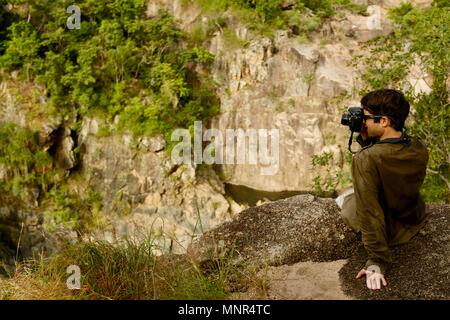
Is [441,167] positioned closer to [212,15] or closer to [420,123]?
[420,123]

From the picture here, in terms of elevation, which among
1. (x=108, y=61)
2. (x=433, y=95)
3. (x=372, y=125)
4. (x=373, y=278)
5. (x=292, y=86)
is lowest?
(x=373, y=278)

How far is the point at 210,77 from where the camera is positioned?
58.8ft

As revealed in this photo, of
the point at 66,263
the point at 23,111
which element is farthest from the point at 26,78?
the point at 66,263

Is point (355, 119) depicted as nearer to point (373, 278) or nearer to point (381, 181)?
point (381, 181)

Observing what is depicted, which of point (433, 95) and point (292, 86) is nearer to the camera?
point (433, 95)

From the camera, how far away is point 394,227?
3.04m

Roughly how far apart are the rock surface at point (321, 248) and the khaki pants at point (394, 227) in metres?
0.06

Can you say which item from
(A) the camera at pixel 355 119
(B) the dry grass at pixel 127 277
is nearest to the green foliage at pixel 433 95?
(A) the camera at pixel 355 119

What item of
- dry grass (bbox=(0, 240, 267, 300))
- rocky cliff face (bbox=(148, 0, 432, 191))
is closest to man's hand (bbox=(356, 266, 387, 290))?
dry grass (bbox=(0, 240, 267, 300))

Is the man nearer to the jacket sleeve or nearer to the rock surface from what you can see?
the jacket sleeve

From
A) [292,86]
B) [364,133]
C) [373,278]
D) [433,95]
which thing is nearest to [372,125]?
[364,133]

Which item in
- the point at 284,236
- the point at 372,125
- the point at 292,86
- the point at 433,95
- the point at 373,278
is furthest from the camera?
the point at 292,86

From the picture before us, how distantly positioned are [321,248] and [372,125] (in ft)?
3.33

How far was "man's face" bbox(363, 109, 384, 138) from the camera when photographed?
9.13 feet
